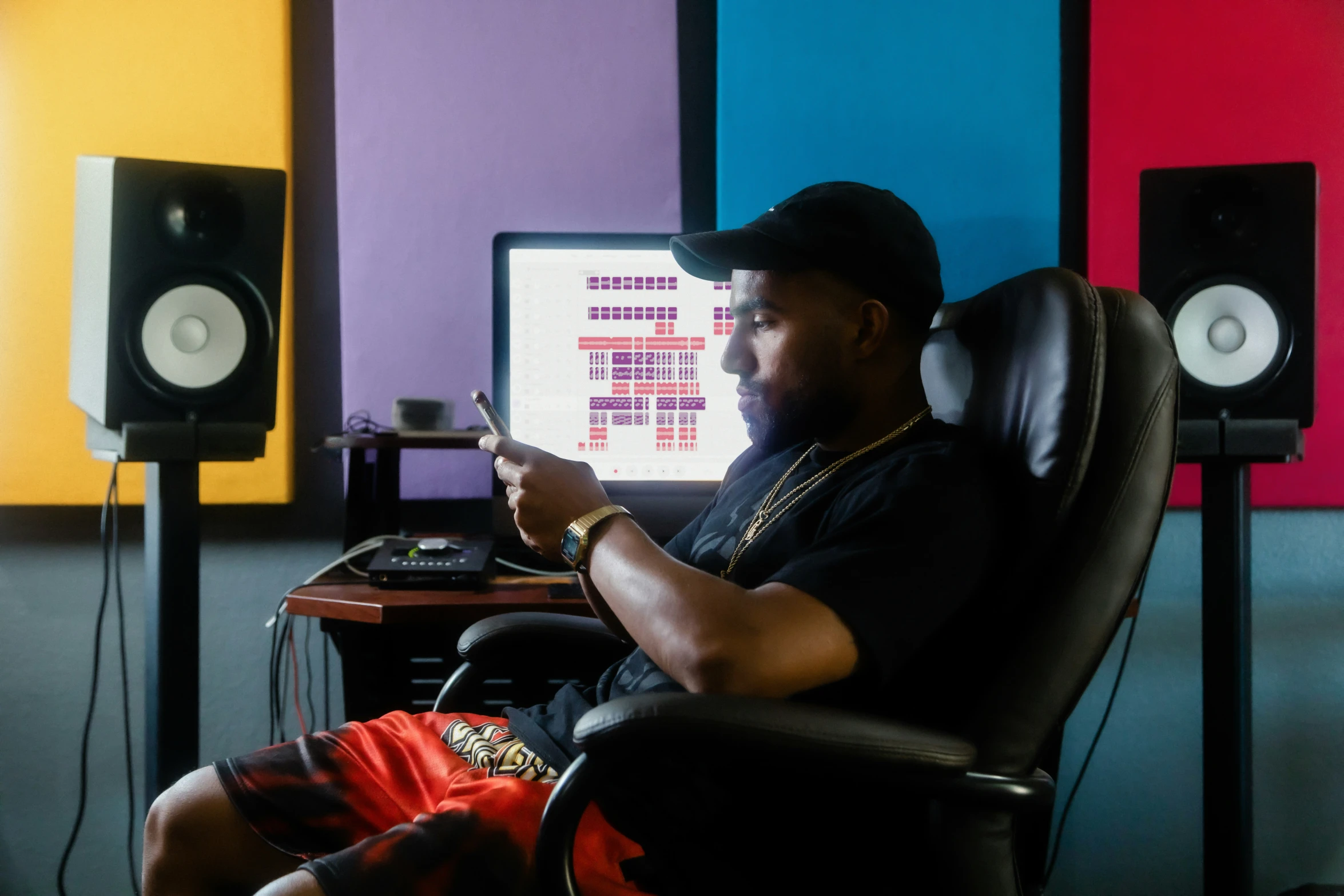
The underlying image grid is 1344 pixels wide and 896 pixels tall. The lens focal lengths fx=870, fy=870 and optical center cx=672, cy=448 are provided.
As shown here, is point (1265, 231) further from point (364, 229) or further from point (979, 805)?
point (364, 229)

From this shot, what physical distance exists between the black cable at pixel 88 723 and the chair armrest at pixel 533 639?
1.21 meters

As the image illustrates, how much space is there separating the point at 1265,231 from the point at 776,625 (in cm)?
130

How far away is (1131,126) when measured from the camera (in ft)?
6.34

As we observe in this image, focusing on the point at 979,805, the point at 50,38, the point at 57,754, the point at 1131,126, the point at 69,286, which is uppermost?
the point at 50,38

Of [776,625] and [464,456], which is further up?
[464,456]

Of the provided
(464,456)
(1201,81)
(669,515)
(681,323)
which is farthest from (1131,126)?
(464,456)

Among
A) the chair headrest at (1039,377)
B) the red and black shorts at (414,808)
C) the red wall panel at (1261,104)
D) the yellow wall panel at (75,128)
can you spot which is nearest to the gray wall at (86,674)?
the yellow wall panel at (75,128)

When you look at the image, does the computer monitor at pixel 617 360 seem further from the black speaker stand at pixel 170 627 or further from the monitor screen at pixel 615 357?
the black speaker stand at pixel 170 627

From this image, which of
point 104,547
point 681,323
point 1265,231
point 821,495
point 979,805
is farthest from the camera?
point 104,547

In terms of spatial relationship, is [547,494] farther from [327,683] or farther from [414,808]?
[327,683]

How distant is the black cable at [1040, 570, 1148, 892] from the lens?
1.92 m

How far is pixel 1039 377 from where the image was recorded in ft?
2.87

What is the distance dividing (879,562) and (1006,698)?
17 centimetres

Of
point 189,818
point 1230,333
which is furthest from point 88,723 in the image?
point 1230,333
